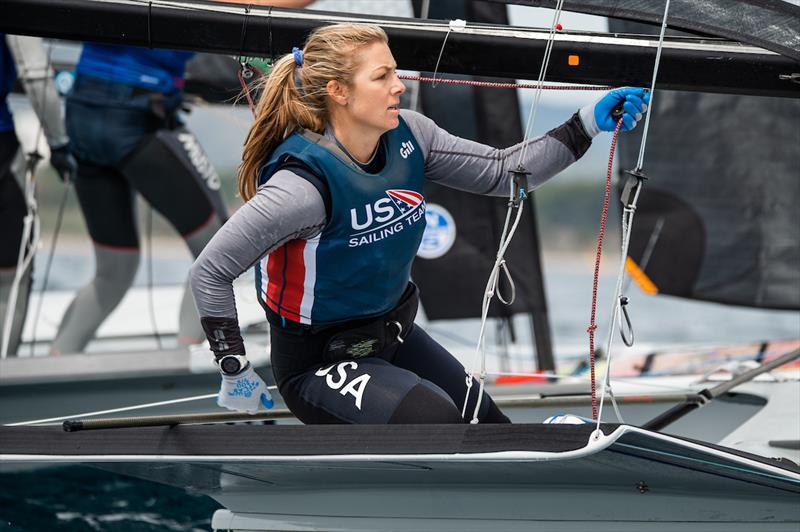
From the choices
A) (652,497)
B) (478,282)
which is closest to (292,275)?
(652,497)

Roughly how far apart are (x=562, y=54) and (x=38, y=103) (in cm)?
170

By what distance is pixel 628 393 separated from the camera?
2.92 meters

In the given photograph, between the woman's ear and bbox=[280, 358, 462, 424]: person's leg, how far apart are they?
0.42 meters

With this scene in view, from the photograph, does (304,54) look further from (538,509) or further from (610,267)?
(610,267)

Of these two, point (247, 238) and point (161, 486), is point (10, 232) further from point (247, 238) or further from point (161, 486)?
point (247, 238)

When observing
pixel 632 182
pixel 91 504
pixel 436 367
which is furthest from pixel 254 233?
pixel 91 504

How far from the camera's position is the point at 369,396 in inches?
73.6

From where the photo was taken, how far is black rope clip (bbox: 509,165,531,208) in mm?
1943

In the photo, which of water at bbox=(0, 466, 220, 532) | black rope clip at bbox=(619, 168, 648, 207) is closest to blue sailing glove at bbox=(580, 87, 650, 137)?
black rope clip at bbox=(619, 168, 648, 207)

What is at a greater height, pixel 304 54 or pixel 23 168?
pixel 304 54

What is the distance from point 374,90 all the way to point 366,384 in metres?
0.46

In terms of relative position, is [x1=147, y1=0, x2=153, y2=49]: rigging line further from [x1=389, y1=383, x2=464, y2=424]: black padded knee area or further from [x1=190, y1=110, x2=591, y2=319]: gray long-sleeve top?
[x1=389, y1=383, x2=464, y2=424]: black padded knee area

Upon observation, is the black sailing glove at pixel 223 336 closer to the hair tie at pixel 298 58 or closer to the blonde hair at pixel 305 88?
the blonde hair at pixel 305 88

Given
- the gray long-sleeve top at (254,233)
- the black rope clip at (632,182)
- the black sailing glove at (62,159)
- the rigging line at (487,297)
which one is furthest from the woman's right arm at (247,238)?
the black sailing glove at (62,159)
